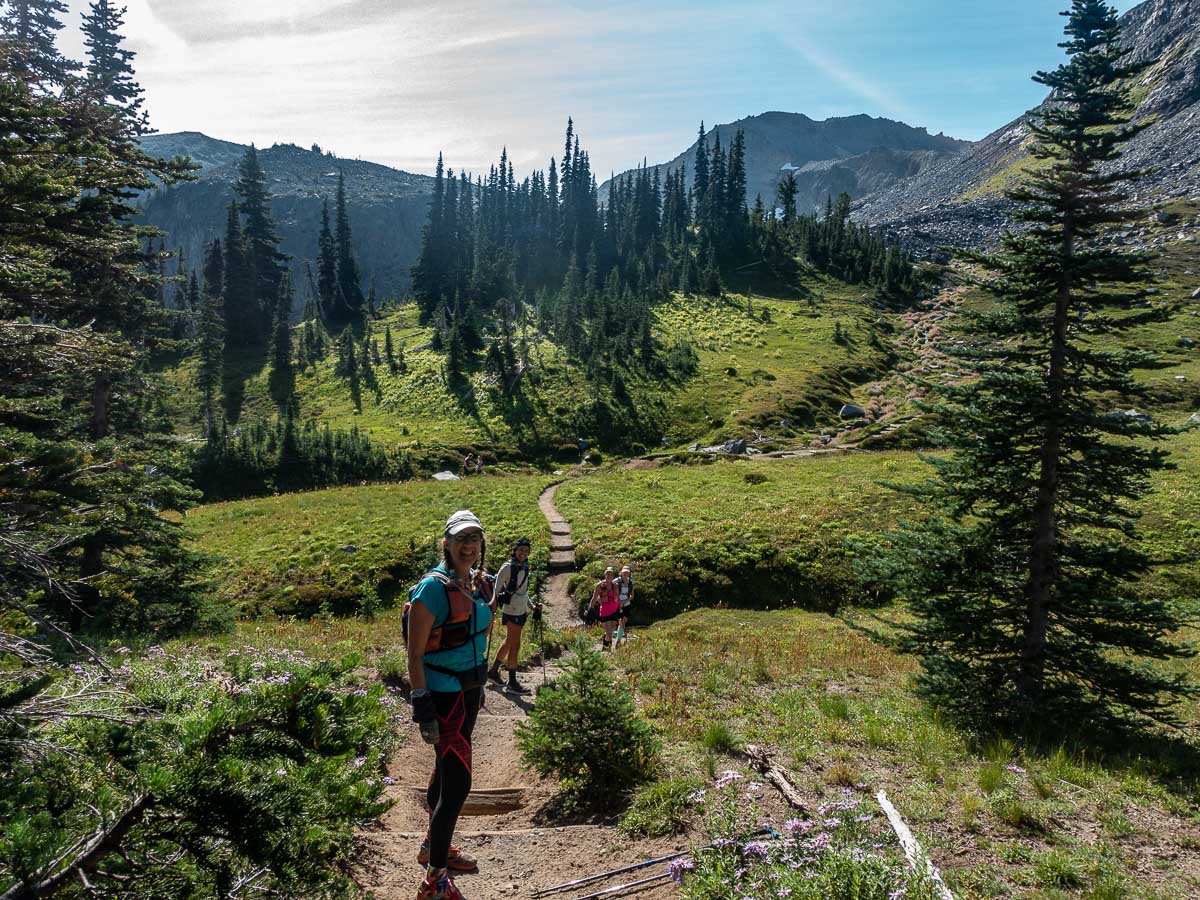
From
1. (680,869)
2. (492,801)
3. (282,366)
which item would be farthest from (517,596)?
(282,366)

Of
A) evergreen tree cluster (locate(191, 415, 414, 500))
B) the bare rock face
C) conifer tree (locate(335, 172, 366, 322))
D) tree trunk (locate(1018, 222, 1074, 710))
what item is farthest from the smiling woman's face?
the bare rock face

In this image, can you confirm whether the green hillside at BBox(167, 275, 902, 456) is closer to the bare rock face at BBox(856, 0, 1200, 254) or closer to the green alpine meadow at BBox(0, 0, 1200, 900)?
the green alpine meadow at BBox(0, 0, 1200, 900)

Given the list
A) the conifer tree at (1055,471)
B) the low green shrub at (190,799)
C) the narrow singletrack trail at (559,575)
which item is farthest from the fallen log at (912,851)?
the narrow singletrack trail at (559,575)

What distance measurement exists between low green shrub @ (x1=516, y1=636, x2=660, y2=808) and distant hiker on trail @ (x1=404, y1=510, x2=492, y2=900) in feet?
6.30

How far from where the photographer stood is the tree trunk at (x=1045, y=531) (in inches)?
393

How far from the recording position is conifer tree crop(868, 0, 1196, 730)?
9.76 meters

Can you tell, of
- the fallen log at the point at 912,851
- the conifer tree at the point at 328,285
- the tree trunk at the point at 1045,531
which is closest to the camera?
the fallen log at the point at 912,851

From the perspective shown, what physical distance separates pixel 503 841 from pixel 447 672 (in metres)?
2.32

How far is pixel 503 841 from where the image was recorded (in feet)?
20.3

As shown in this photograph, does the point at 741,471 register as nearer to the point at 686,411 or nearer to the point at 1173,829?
→ the point at 686,411

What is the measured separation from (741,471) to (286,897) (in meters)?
33.4

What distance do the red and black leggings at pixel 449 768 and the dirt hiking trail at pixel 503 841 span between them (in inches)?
23.8

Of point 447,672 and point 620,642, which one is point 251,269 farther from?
point 447,672

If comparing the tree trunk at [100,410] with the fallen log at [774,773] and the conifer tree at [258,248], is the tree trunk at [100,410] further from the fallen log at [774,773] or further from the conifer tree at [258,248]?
the conifer tree at [258,248]
